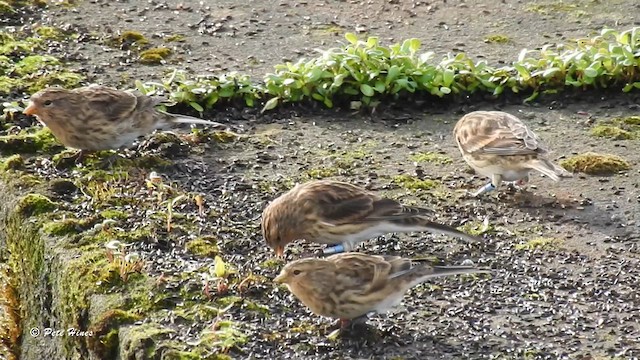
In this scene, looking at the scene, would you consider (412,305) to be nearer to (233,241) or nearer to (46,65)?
(233,241)

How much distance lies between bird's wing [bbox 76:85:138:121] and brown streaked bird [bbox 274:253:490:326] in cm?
252

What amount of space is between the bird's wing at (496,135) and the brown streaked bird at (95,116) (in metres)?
1.66

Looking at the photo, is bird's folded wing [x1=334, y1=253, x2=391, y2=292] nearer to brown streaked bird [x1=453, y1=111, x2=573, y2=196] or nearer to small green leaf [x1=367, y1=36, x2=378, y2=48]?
brown streaked bird [x1=453, y1=111, x2=573, y2=196]

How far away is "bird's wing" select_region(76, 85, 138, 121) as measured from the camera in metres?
7.48

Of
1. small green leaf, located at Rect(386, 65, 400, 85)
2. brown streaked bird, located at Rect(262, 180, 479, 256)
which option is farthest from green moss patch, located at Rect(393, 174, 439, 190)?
small green leaf, located at Rect(386, 65, 400, 85)

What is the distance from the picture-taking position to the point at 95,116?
7406 mm

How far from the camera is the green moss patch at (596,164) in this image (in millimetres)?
7484

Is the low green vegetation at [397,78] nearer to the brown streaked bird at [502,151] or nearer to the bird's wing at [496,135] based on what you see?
the bird's wing at [496,135]

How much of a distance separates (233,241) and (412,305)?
1120mm

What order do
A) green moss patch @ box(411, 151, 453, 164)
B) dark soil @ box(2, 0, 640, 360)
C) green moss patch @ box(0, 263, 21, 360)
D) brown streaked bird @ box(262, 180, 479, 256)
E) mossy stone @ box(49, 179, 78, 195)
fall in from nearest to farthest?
dark soil @ box(2, 0, 640, 360) → brown streaked bird @ box(262, 180, 479, 256) → mossy stone @ box(49, 179, 78, 195) → green moss patch @ box(0, 263, 21, 360) → green moss patch @ box(411, 151, 453, 164)

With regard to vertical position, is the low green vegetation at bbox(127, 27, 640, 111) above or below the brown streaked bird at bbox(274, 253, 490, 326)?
below

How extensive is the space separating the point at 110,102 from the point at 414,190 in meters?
1.99

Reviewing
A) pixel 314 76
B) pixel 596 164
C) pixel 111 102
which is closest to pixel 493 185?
pixel 596 164

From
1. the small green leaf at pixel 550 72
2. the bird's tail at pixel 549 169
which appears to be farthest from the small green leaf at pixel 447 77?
the bird's tail at pixel 549 169
